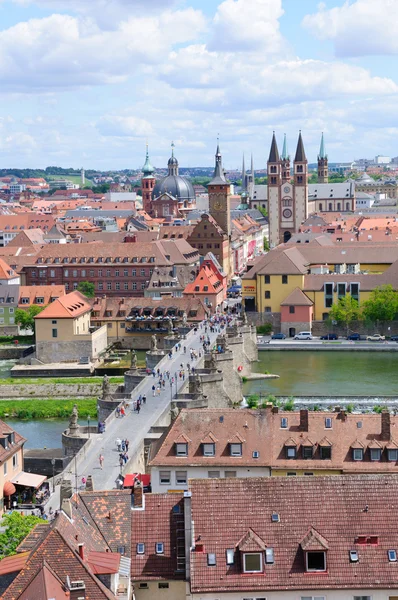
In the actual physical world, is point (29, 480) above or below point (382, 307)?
below

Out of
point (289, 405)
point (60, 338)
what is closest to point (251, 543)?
point (289, 405)

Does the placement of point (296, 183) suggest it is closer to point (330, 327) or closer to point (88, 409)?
point (330, 327)

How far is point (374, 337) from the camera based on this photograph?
83.1 metres

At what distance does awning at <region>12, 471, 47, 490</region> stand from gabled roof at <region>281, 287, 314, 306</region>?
→ 4434 cm

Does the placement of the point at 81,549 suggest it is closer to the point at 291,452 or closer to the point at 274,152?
the point at 291,452

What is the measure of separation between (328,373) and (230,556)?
48.7 m

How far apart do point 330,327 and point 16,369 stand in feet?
80.2

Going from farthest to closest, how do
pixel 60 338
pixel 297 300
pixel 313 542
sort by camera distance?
pixel 297 300 → pixel 60 338 → pixel 313 542

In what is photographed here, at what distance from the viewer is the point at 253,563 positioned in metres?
21.8

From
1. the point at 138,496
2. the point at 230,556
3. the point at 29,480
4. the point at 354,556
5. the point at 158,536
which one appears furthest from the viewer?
the point at 29,480

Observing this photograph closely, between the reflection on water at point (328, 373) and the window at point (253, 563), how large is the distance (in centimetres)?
4107

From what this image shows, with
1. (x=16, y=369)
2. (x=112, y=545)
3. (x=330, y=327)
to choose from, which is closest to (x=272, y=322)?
(x=330, y=327)

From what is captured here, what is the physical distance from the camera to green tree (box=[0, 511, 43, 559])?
27406 mm

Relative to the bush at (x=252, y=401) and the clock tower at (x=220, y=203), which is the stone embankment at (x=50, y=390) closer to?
the bush at (x=252, y=401)
